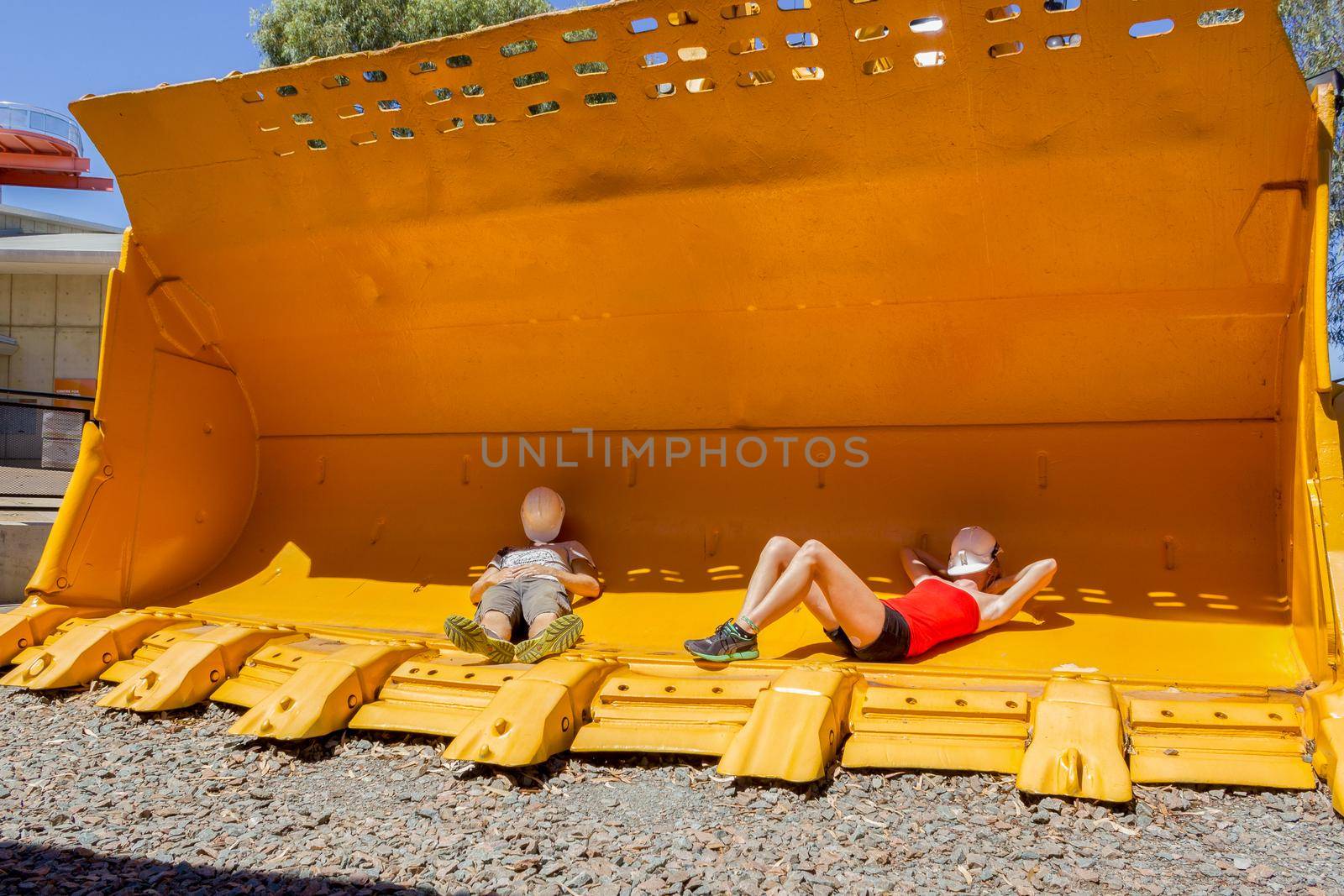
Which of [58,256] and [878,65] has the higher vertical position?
[58,256]

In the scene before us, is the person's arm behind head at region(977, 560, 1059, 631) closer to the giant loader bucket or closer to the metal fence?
the giant loader bucket

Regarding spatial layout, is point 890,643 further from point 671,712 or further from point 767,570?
point 671,712

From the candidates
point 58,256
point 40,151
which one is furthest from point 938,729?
point 40,151

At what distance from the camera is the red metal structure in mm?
16547

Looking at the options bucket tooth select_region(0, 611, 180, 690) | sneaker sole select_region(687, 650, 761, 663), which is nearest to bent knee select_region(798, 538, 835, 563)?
sneaker sole select_region(687, 650, 761, 663)

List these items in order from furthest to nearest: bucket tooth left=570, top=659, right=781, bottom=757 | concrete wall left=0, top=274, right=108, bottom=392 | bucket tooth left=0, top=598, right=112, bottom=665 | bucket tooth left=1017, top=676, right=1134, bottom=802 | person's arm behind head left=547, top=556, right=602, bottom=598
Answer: concrete wall left=0, top=274, right=108, bottom=392, person's arm behind head left=547, top=556, right=602, bottom=598, bucket tooth left=0, top=598, right=112, bottom=665, bucket tooth left=570, top=659, right=781, bottom=757, bucket tooth left=1017, top=676, right=1134, bottom=802

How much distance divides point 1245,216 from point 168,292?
3.89 meters

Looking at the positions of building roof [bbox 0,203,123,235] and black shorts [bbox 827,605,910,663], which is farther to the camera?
building roof [bbox 0,203,123,235]

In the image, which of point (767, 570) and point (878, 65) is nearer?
point (878, 65)

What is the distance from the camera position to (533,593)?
10.6ft

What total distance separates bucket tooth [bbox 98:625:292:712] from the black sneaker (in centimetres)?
136

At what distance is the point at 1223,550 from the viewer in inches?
118

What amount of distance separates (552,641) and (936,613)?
1.20 m

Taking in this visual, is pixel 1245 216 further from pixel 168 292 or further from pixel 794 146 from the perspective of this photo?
pixel 168 292
